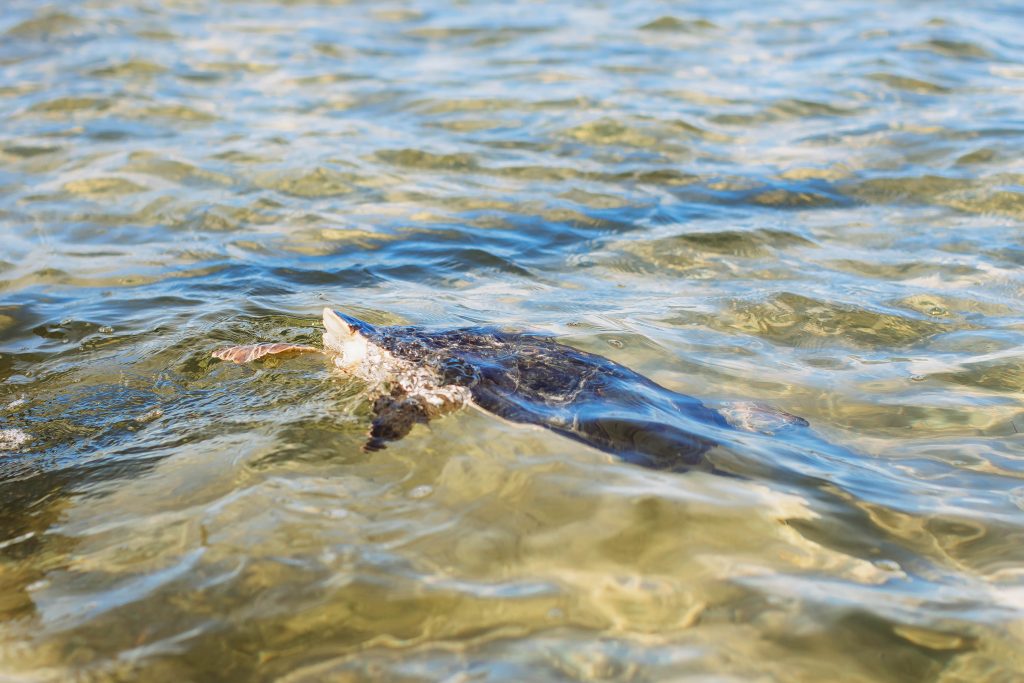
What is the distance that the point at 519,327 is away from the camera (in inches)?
216

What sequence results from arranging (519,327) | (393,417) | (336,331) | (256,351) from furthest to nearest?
(519,327) < (256,351) < (336,331) < (393,417)

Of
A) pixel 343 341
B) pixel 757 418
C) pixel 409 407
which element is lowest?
pixel 757 418

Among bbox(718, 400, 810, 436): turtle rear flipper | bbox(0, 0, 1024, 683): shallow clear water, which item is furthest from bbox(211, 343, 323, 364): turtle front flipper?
bbox(718, 400, 810, 436): turtle rear flipper

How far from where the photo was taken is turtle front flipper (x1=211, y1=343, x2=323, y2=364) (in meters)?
5.06

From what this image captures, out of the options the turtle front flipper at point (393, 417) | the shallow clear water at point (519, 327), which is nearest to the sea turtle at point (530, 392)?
the turtle front flipper at point (393, 417)

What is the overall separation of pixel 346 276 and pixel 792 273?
120 inches

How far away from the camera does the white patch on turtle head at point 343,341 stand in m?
4.81

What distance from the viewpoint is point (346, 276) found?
21.4 ft

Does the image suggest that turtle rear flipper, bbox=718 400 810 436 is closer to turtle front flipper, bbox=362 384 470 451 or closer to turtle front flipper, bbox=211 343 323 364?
turtle front flipper, bbox=362 384 470 451

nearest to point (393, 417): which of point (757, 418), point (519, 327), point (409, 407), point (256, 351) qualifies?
point (409, 407)

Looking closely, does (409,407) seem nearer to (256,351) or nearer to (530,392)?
(530,392)

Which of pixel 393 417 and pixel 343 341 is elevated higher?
pixel 343 341

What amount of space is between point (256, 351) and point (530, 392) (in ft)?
5.24

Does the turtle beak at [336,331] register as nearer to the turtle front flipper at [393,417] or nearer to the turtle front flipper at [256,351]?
the turtle front flipper at [256,351]
